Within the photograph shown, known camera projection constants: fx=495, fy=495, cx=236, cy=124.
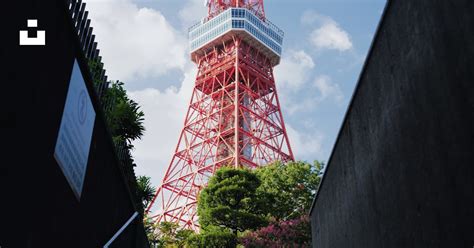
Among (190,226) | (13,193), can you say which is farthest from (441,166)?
(190,226)

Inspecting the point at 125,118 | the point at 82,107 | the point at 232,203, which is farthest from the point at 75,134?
the point at 232,203

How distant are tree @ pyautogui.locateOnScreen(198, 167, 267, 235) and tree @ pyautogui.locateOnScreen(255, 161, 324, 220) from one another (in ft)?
2.84

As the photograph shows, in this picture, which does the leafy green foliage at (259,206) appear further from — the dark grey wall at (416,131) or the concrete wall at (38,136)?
the concrete wall at (38,136)

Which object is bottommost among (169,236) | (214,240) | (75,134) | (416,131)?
(416,131)

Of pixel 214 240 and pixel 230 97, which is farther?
pixel 230 97

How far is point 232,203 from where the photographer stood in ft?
88.1

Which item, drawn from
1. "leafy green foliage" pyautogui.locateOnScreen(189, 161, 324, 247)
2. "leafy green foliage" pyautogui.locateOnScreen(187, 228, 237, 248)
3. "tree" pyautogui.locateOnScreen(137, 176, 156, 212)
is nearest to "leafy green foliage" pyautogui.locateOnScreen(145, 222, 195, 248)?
"leafy green foliage" pyautogui.locateOnScreen(187, 228, 237, 248)

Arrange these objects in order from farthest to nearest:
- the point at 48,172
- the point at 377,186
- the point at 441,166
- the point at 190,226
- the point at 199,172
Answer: the point at 199,172
the point at 190,226
the point at 377,186
the point at 48,172
the point at 441,166

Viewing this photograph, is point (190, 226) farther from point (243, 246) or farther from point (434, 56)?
point (434, 56)

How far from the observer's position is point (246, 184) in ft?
90.3

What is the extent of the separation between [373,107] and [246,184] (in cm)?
2279

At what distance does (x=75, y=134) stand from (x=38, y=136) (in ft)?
2.25

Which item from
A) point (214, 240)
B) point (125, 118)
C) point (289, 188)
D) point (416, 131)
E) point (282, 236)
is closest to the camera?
point (416, 131)

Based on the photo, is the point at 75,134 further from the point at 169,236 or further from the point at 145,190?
the point at 169,236
